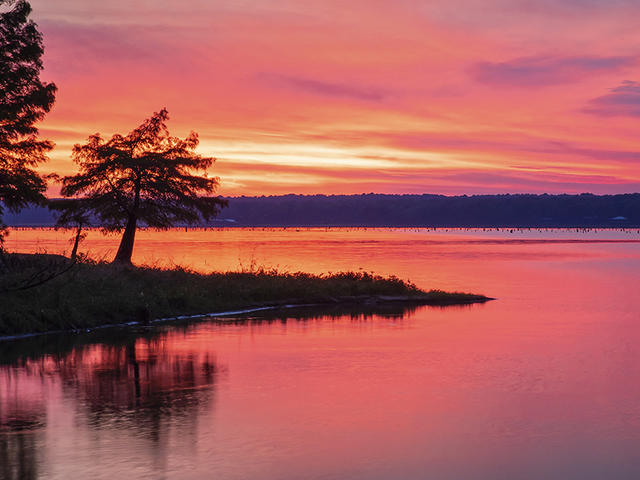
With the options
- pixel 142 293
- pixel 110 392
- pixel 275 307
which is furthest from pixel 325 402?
pixel 275 307

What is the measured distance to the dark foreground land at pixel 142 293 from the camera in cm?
2792

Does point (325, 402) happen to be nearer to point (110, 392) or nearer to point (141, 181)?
point (110, 392)

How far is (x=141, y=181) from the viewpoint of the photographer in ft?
155

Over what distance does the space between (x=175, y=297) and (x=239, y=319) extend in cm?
337

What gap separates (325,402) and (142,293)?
59.9ft

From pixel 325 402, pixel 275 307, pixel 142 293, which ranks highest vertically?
pixel 142 293

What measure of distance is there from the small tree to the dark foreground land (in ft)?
24.2

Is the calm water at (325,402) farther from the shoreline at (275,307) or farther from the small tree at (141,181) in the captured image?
the small tree at (141,181)

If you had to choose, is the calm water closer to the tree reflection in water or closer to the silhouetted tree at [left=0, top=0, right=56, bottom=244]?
the tree reflection in water

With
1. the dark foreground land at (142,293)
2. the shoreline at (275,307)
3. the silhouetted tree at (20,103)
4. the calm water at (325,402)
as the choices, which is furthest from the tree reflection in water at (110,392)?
the silhouetted tree at (20,103)

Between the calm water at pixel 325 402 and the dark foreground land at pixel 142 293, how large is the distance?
2169mm

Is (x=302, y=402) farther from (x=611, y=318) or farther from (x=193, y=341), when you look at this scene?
(x=611, y=318)

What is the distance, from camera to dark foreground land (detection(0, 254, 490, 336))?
27.9m

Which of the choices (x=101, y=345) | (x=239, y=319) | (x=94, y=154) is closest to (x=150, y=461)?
(x=101, y=345)
